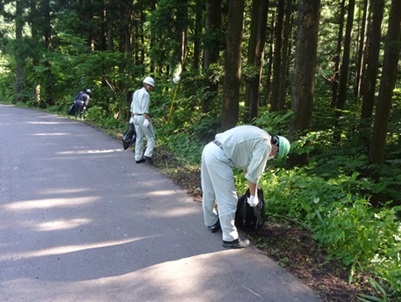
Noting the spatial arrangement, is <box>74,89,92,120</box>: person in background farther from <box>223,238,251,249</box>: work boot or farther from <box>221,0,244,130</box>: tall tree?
<box>223,238,251,249</box>: work boot

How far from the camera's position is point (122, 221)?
5.58 metres

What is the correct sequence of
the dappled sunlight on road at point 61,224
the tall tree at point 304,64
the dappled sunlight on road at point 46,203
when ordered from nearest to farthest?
1. the dappled sunlight on road at point 61,224
2. the dappled sunlight on road at point 46,203
3. the tall tree at point 304,64

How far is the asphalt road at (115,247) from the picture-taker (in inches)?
151

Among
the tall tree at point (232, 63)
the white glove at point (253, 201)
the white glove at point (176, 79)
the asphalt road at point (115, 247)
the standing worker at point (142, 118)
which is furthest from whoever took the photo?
the white glove at point (176, 79)

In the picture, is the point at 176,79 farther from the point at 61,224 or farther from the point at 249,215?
the point at 249,215

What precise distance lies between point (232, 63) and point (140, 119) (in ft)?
9.41

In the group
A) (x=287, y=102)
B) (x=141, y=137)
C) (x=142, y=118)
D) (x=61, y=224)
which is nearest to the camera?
(x=61, y=224)

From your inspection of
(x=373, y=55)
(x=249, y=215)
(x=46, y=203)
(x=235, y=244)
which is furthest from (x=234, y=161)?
(x=373, y=55)

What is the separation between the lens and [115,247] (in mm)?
4738

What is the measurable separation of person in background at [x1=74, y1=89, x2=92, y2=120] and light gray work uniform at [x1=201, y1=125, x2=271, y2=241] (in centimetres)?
1507

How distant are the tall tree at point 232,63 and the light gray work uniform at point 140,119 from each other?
231 cm

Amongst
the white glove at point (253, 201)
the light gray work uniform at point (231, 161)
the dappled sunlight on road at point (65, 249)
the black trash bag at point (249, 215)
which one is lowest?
the dappled sunlight on road at point (65, 249)

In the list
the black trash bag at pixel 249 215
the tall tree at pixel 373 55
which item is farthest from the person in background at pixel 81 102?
the black trash bag at pixel 249 215

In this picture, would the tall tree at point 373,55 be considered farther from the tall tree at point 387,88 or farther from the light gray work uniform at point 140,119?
the light gray work uniform at point 140,119
